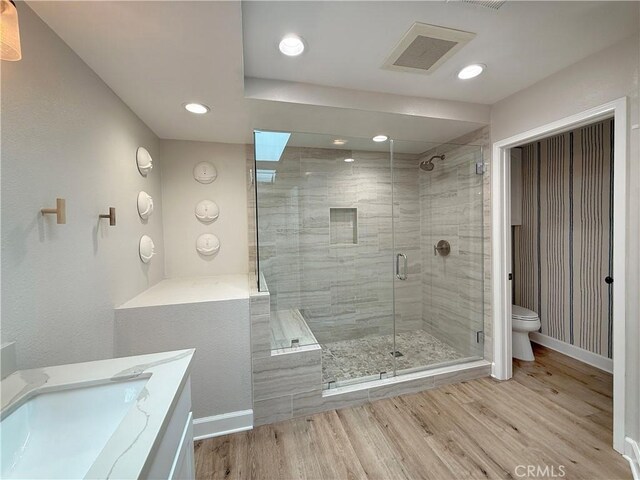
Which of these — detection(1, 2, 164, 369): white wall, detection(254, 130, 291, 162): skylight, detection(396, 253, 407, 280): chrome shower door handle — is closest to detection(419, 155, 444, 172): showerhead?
detection(396, 253, 407, 280): chrome shower door handle

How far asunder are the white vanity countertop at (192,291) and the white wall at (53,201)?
187 millimetres

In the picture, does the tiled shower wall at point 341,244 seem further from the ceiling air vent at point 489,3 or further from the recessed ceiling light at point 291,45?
the ceiling air vent at point 489,3

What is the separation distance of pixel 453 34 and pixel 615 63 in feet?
3.42

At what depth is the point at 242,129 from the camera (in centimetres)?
234

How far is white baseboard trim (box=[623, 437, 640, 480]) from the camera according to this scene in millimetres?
1438

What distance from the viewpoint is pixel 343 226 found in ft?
10.1

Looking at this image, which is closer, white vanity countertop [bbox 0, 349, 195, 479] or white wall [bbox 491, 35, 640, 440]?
white vanity countertop [bbox 0, 349, 195, 479]

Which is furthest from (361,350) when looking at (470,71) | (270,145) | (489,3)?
(489,3)

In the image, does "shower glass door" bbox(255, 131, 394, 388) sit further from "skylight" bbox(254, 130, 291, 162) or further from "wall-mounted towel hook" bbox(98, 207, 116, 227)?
"wall-mounted towel hook" bbox(98, 207, 116, 227)

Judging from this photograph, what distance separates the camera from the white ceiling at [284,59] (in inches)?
43.9

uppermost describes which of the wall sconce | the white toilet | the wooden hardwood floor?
the wall sconce

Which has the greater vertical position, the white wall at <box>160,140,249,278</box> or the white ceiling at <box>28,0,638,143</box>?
the white ceiling at <box>28,0,638,143</box>

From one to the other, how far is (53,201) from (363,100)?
1.94 m

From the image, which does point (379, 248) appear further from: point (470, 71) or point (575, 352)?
point (575, 352)
